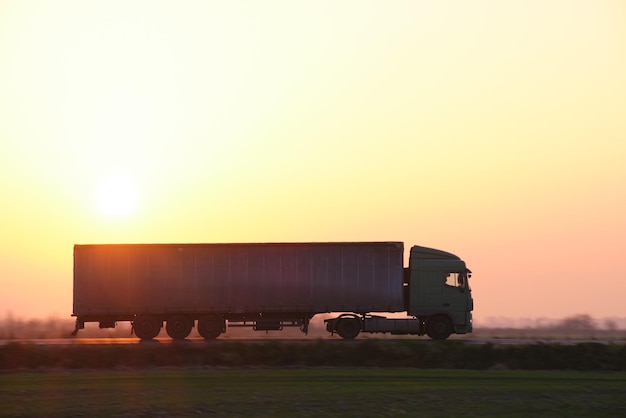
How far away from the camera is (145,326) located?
4259 cm

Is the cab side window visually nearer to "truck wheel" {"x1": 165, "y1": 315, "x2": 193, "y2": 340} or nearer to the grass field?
"truck wheel" {"x1": 165, "y1": 315, "x2": 193, "y2": 340}

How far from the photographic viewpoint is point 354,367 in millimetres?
29812

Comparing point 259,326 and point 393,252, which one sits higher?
point 393,252

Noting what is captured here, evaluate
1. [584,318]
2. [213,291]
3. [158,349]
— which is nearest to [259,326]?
[213,291]

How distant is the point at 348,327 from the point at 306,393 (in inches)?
762

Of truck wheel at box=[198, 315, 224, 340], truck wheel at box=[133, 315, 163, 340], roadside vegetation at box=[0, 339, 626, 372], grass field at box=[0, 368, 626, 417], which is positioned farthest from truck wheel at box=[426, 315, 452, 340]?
grass field at box=[0, 368, 626, 417]

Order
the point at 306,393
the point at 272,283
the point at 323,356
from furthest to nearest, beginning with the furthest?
the point at 272,283 < the point at 323,356 < the point at 306,393

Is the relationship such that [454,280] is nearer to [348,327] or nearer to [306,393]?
[348,327]

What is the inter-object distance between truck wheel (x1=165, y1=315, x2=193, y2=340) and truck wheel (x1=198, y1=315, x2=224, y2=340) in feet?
1.83

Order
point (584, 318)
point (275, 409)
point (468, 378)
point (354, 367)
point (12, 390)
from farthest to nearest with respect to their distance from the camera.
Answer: point (584, 318), point (354, 367), point (468, 378), point (12, 390), point (275, 409)

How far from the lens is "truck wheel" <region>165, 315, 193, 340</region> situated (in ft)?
140

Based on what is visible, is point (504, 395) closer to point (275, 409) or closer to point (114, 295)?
point (275, 409)

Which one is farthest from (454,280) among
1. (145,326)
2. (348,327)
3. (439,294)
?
(145,326)

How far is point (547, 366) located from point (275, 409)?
41.6 feet
